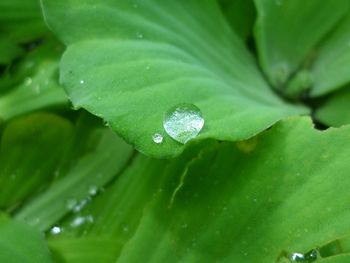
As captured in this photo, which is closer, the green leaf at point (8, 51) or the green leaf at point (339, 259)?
the green leaf at point (339, 259)

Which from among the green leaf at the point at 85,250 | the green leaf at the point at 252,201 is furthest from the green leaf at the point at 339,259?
the green leaf at the point at 85,250

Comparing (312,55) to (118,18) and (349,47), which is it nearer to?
(349,47)

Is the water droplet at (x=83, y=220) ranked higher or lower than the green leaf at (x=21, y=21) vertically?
lower

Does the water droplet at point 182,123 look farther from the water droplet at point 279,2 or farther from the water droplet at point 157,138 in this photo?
the water droplet at point 279,2

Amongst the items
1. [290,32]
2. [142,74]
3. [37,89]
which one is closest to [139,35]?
[142,74]

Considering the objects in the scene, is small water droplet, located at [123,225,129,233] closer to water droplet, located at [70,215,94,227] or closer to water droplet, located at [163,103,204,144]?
water droplet, located at [70,215,94,227]

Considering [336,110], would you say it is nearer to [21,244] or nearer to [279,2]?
[279,2]

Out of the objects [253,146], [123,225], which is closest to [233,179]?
[253,146]
